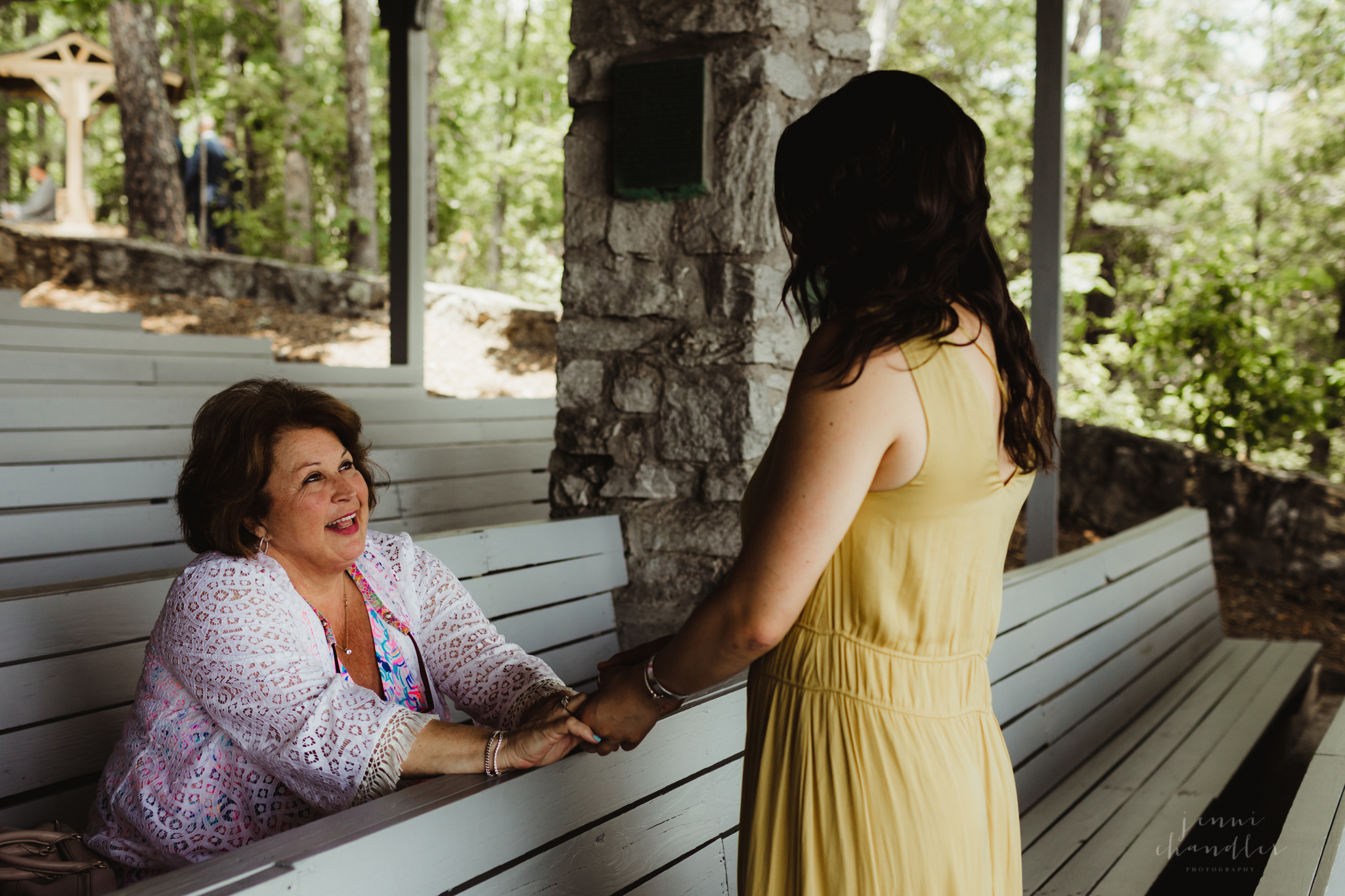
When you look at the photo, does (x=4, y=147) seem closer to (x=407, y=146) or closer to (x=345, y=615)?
(x=407, y=146)

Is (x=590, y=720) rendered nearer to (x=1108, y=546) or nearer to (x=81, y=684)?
(x=81, y=684)

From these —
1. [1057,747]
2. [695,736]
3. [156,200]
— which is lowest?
[1057,747]

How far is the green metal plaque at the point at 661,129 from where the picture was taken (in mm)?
2959

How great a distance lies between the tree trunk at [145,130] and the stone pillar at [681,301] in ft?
32.2

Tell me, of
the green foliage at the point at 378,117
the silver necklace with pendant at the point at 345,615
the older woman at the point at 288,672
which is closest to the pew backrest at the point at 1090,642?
the older woman at the point at 288,672

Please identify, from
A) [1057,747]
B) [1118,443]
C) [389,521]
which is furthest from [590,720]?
[1118,443]

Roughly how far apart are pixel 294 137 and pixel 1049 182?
10532 mm

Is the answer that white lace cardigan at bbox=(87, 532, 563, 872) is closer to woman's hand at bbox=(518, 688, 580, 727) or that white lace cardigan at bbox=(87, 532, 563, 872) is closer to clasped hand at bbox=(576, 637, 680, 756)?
woman's hand at bbox=(518, 688, 580, 727)

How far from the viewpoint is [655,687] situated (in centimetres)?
122

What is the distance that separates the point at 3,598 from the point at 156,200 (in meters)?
11.3

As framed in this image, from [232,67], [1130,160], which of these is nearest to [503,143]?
[232,67]

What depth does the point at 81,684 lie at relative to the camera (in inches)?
74.2

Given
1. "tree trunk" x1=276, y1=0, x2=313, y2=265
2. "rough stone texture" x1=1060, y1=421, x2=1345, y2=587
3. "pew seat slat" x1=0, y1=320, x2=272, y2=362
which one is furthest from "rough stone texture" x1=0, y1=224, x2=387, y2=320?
"rough stone texture" x1=1060, y1=421, x2=1345, y2=587

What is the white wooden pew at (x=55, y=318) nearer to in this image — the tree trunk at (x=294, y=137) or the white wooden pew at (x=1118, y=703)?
the white wooden pew at (x=1118, y=703)
